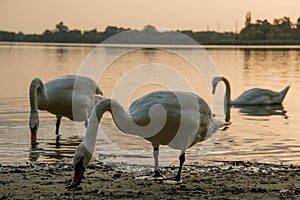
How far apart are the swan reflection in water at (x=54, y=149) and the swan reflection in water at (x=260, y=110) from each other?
6.88m

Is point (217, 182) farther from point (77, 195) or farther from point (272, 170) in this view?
point (77, 195)

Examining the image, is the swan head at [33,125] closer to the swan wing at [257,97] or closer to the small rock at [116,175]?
the small rock at [116,175]

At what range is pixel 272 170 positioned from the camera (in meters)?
11.2

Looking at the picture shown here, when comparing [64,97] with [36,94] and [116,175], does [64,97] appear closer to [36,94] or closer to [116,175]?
[36,94]

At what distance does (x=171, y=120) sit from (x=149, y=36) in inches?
254

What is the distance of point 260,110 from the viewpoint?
22547 mm

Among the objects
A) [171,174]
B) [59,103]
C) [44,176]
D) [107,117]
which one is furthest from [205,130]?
[107,117]

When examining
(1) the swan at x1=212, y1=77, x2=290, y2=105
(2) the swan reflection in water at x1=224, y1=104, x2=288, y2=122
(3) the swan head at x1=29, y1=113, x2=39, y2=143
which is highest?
(3) the swan head at x1=29, y1=113, x2=39, y2=143

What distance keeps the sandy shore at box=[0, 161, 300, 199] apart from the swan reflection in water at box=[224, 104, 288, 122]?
8.99m

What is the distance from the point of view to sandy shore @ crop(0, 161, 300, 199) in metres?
8.78

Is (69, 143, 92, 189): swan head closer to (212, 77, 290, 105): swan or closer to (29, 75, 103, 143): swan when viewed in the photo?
(29, 75, 103, 143): swan

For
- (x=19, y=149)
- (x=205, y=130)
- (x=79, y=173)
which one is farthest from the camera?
(x=19, y=149)

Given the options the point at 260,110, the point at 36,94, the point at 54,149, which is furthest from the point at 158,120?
the point at 260,110

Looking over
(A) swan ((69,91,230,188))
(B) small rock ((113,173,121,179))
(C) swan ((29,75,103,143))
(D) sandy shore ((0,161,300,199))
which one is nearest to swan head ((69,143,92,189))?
(A) swan ((69,91,230,188))
